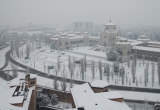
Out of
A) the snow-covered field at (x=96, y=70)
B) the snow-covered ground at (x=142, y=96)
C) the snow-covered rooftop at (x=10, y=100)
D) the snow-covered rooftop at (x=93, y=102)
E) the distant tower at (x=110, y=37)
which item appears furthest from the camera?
the distant tower at (x=110, y=37)

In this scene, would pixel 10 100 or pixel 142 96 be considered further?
pixel 142 96

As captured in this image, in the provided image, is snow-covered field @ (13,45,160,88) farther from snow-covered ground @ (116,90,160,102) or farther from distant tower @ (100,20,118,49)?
distant tower @ (100,20,118,49)

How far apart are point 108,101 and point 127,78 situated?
240 inches

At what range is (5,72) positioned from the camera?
1461cm

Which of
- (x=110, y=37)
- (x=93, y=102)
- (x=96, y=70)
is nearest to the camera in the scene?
(x=93, y=102)

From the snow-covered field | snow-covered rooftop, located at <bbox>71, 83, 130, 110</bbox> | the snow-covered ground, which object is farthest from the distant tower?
snow-covered rooftop, located at <bbox>71, 83, 130, 110</bbox>

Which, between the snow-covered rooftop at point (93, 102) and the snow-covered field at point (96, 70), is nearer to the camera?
the snow-covered rooftop at point (93, 102)

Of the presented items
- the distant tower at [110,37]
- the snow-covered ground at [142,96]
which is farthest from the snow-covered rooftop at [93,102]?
the distant tower at [110,37]

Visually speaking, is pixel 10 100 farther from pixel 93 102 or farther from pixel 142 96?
pixel 142 96

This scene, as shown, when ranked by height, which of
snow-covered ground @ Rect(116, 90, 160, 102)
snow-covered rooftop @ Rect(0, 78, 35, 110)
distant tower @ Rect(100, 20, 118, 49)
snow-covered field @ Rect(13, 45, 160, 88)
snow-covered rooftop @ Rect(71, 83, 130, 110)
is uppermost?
distant tower @ Rect(100, 20, 118, 49)

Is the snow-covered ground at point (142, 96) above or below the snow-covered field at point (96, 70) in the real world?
below

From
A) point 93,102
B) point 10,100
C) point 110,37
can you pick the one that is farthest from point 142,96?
point 110,37

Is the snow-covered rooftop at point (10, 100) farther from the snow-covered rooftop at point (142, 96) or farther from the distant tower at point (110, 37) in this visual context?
the distant tower at point (110, 37)

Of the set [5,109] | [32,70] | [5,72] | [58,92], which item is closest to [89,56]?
[32,70]
